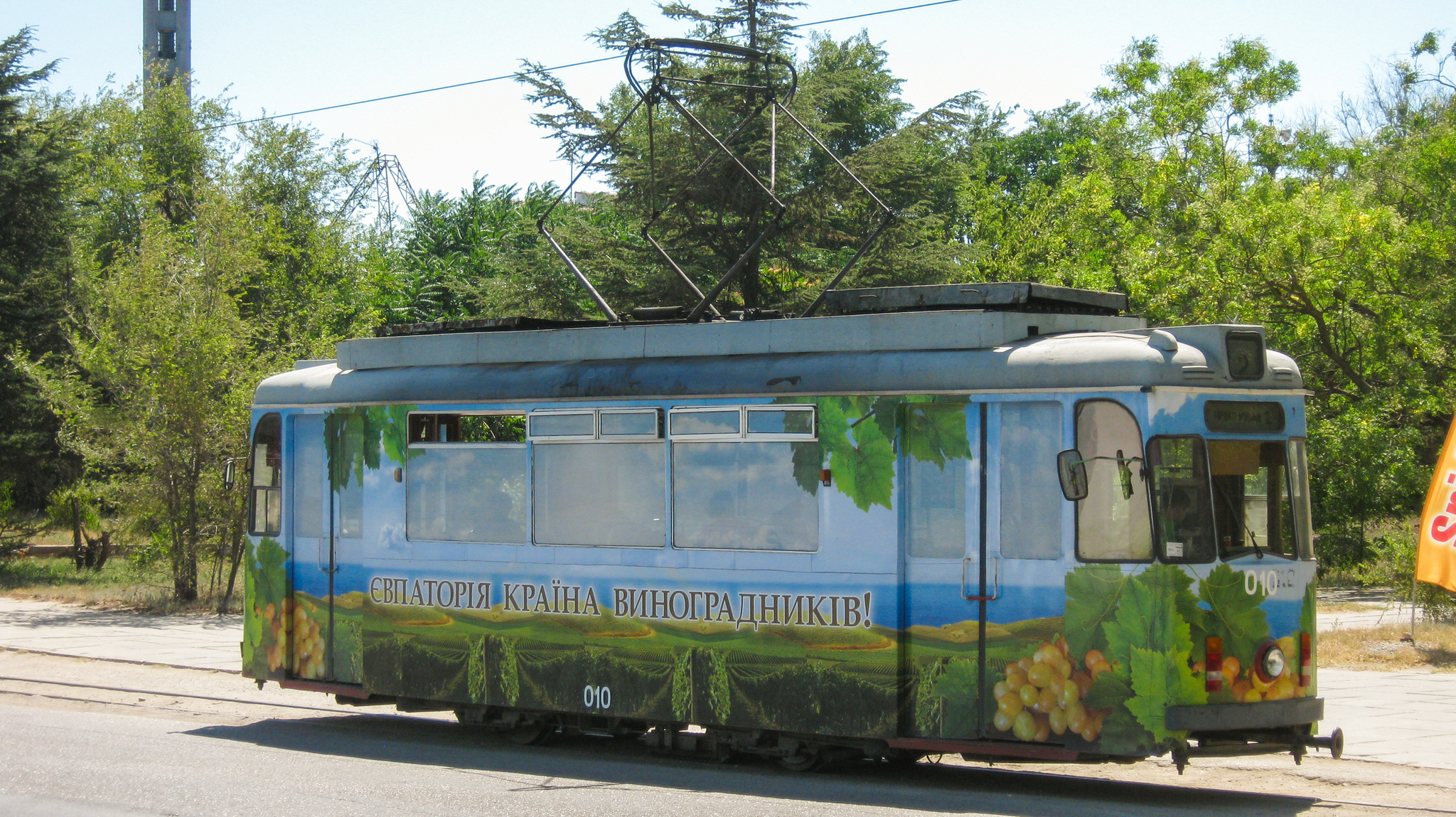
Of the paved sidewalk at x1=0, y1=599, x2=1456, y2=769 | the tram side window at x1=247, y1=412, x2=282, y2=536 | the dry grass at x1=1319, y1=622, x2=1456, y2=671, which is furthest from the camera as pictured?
the dry grass at x1=1319, y1=622, x2=1456, y2=671

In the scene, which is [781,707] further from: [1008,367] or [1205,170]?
[1205,170]

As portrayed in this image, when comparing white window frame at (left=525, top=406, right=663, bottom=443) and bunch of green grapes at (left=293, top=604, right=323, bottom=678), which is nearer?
white window frame at (left=525, top=406, right=663, bottom=443)

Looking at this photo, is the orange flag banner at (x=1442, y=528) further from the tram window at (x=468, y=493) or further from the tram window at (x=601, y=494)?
the tram window at (x=468, y=493)

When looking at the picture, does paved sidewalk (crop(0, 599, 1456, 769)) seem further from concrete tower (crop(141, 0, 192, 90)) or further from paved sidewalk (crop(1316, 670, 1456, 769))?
concrete tower (crop(141, 0, 192, 90))

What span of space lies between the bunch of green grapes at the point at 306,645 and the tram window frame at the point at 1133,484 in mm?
6230

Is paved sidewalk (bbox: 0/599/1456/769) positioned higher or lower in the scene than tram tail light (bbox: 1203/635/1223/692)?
lower

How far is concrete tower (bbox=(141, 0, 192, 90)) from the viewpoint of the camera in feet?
214

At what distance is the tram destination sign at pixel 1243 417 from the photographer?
27.7 feet

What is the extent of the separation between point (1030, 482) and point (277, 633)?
6519 millimetres

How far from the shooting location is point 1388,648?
15.7m

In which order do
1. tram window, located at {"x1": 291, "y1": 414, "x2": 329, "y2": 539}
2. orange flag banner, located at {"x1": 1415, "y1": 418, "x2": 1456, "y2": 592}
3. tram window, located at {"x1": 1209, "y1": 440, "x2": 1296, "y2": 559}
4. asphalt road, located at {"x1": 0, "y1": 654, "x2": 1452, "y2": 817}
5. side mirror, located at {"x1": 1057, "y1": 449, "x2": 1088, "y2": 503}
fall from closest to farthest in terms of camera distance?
side mirror, located at {"x1": 1057, "y1": 449, "x2": 1088, "y2": 503}
asphalt road, located at {"x1": 0, "y1": 654, "x2": 1452, "y2": 817}
tram window, located at {"x1": 1209, "y1": 440, "x2": 1296, "y2": 559}
tram window, located at {"x1": 291, "y1": 414, "x2": 329, "y2": 539}
orange flag banner, located at {"x1": 1415, "y1": 418, "x2": 1456, "y2": 592}

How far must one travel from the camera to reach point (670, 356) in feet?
33.4

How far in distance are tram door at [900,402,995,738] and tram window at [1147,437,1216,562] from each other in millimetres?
1024

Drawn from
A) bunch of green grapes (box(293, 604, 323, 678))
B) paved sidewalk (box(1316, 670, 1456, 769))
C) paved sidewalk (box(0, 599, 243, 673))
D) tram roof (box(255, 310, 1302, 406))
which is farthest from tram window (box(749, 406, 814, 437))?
paved sidewalk (box(0, 599, 243, 673))
